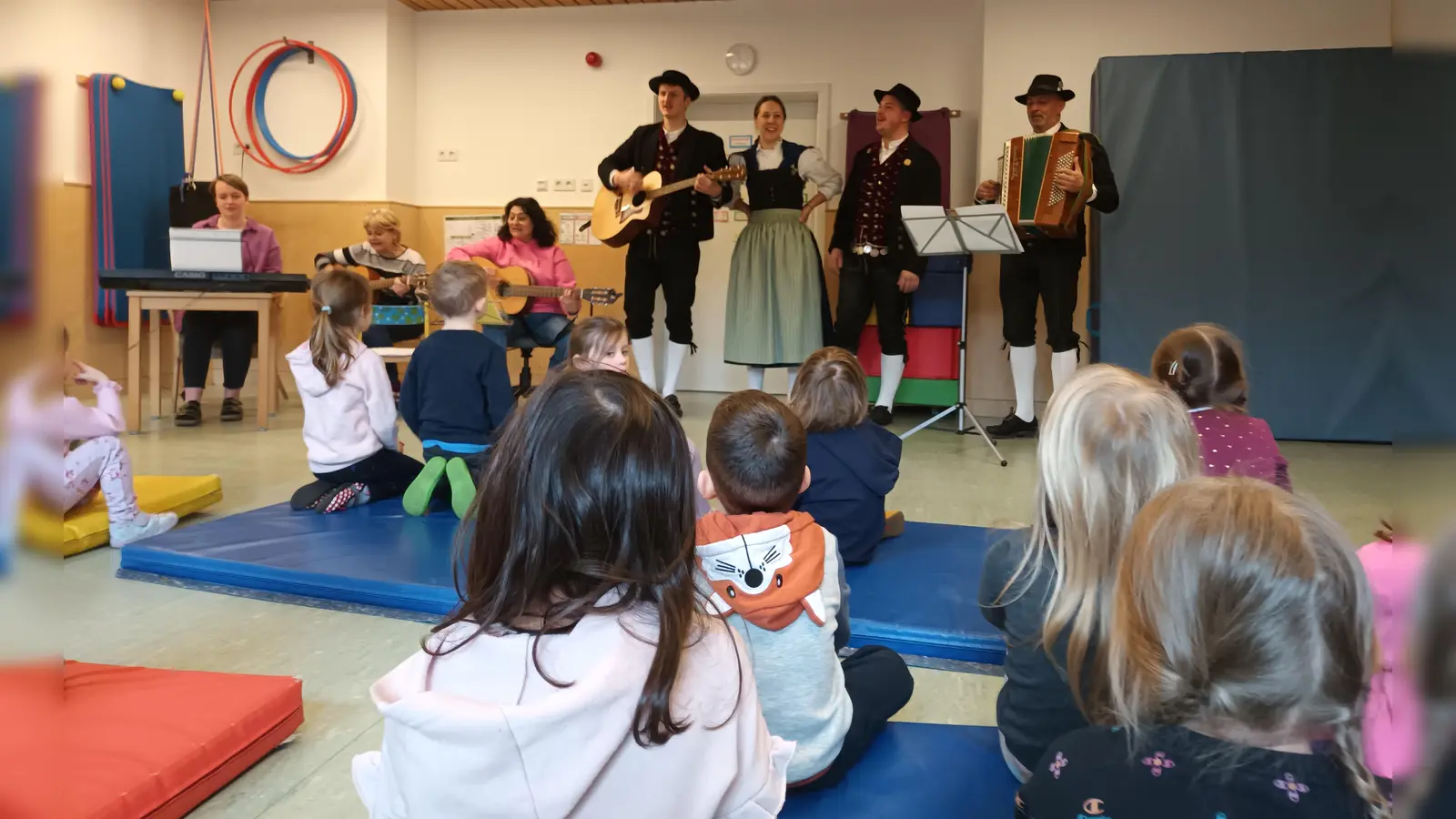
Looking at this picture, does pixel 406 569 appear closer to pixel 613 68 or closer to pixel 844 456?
pixel 844 456

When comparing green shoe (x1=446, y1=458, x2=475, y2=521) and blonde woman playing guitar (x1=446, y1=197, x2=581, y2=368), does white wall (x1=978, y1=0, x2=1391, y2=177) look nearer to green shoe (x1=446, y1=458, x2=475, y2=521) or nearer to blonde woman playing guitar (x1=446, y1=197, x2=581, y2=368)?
blonde woman playing guitar (x1=446, y1=197, x2=581, y2=368)

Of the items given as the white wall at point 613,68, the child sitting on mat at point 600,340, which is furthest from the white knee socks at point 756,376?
the child sitting on mat at point 600,340

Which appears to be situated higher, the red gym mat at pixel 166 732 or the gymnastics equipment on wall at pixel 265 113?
the gymnastics equipment on wall at pixel 265 113

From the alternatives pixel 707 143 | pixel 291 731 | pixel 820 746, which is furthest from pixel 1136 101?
pixel 291 731

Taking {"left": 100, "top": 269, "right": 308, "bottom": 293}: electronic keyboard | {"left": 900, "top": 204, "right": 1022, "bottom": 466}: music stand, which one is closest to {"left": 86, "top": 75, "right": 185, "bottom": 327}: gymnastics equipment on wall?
{"left": 100, "top": 269, "right": 308, "bottom": 293}: electronic keyboard

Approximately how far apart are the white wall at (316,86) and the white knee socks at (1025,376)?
4.08 meters

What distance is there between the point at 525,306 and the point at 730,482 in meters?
3.84

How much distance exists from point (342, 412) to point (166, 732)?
1.69 meters

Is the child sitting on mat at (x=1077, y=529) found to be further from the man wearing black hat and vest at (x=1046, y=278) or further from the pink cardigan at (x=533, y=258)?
the pink cardigan at (x=533, y=258)

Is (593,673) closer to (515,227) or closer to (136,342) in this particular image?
(136,342)

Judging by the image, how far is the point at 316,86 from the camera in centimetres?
636

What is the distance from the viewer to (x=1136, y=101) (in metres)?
4.57

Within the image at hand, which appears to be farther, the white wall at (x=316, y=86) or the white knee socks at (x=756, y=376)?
the white wall at (x=316, y=86)

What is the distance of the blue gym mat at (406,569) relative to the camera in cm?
197
